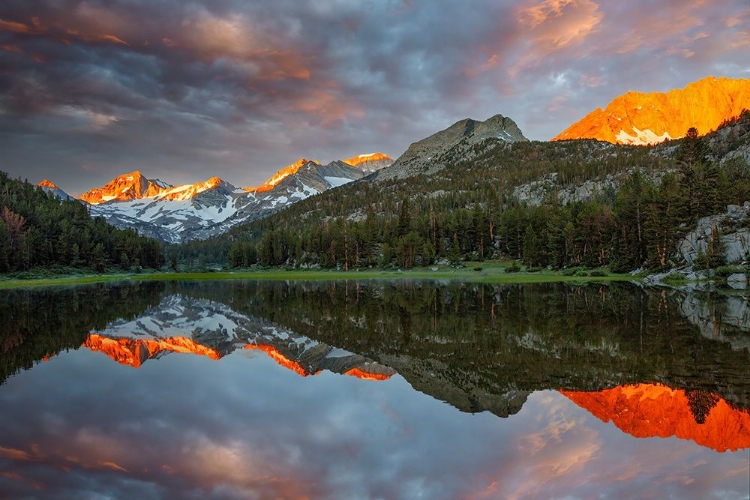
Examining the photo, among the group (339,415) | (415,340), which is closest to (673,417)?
(339,415)

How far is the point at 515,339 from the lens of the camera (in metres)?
24.9

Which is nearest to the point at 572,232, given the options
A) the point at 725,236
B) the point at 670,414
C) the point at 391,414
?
the point at 725,236

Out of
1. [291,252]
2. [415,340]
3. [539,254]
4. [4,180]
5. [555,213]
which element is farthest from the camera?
[4,180]

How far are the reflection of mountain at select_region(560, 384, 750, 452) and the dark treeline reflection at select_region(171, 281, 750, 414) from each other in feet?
2.29

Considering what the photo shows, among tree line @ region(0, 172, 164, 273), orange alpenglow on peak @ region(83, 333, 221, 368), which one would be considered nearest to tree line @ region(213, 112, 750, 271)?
tree line @ region(0, 172, 164, 273)

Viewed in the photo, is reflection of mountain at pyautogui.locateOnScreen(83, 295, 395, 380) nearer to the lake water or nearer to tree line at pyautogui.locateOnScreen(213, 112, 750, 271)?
the lake water

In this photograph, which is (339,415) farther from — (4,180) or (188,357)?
(4,180)

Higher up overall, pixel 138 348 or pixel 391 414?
pixel 138 348

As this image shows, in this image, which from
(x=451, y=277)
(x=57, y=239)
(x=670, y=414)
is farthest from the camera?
(x=57, y=239)

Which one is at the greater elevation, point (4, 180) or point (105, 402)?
point (4, 180)

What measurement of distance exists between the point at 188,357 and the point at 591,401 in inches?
778

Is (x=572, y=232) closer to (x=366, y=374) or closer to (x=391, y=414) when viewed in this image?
(x=366, y=374)

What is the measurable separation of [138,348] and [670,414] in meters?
24.9

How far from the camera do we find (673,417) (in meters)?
12.6
